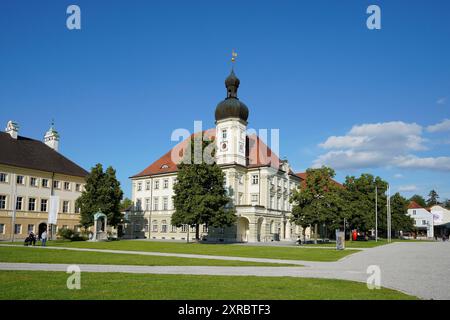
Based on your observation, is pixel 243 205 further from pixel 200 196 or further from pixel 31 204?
pixel 31 204

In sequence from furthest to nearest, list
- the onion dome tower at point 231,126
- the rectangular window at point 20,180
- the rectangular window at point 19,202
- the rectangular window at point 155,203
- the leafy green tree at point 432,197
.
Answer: the leafy green tree at point 432,197 < the rectangular window at point 155,203 < the onion dome tower at point 231,126 < the rectangular window at point 20,180 < the rectangular window at point 19,202

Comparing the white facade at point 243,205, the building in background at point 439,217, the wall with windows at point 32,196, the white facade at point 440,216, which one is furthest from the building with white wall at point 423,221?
the wall with windows at point 32,196

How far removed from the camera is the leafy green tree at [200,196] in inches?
1901

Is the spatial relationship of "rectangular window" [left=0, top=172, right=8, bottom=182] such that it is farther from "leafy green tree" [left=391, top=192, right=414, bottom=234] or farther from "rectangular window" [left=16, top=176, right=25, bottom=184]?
"leafy green tree" [left=391, top=192, right=414, bottom=234]

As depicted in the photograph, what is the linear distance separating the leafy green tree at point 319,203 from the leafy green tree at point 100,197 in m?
23.7

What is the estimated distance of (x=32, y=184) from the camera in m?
58.9

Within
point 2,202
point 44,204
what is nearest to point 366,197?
point 44,204

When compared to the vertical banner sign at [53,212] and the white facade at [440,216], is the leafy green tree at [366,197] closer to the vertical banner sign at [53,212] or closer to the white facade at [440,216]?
the vertical banner sign at [53,212]

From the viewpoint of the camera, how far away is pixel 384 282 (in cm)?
1384

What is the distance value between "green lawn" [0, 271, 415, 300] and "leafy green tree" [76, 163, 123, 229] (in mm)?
41550

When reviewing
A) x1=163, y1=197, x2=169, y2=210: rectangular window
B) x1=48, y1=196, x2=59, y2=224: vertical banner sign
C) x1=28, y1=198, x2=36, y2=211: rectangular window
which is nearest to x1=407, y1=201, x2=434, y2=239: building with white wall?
x1=163, y1=197, x2=169, y2=210: rectangular window
